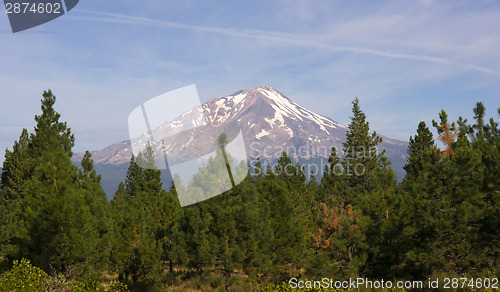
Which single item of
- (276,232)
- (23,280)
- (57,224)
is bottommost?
(276,232)

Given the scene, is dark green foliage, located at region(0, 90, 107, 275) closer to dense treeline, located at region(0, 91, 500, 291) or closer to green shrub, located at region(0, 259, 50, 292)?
dense treeline, located at region(0, 91, 500, 291)

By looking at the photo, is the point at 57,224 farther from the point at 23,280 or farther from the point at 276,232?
the point at 276,232

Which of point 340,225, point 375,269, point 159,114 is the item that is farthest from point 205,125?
point 375,269

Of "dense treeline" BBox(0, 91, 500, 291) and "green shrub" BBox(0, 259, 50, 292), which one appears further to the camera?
"dense treeline" BBox(0, 91, 500, 291)

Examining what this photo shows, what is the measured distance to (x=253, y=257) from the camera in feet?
61.5

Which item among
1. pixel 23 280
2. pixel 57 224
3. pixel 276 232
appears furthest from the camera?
pixel 276 232

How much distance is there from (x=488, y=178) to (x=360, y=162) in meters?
33.0

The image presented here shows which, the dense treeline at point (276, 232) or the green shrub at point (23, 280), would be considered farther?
the dense treeline at point (276, 232)

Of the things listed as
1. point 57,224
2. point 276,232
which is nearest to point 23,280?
point 57,224

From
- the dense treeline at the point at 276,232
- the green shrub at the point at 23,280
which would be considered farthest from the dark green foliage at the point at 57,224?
the green shrub at the point at 23,280

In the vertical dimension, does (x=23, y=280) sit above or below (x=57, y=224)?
below

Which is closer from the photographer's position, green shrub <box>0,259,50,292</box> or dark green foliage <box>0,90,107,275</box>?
green shrub <box>0,259,50,292</box>

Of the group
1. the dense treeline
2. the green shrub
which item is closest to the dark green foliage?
the dense treeline

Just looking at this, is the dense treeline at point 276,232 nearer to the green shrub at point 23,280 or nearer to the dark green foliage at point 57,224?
the dark green foliage at point 57,224
